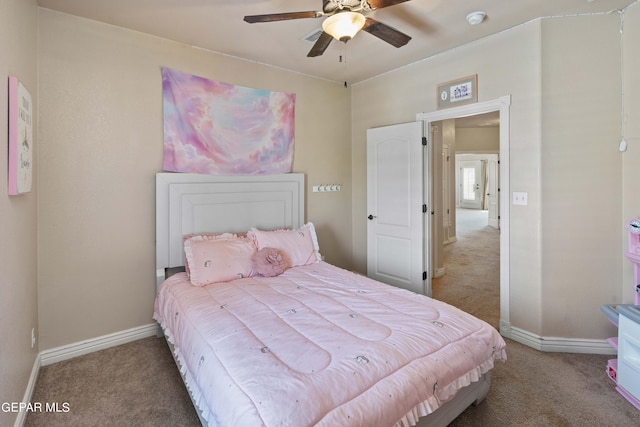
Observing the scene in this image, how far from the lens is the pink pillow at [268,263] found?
2.77 meters

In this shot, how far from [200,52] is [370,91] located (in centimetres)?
201

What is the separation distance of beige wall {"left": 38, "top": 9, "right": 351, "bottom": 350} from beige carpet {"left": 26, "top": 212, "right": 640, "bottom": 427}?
1.30 ft

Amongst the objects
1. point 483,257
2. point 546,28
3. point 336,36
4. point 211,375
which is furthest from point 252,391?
point 483,257

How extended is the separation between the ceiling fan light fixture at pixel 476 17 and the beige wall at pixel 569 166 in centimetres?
41

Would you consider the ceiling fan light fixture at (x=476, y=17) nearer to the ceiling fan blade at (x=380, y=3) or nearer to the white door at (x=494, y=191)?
the ceiling fan blade at (x=380, y=3)

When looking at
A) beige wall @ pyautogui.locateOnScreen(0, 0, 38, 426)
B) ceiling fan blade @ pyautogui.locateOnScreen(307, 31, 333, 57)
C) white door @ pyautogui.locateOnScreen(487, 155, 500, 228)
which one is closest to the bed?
beige wall @ pyautogui.locateOnScreen(0, 0, 38, 426)

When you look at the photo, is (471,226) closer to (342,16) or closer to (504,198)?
(504,198)

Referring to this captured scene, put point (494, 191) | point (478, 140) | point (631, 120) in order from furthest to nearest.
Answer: point (494, 191), point (478, 140), point (631, 120)

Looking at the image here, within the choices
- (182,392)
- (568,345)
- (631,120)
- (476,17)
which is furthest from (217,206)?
(631,120)

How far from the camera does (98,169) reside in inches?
104

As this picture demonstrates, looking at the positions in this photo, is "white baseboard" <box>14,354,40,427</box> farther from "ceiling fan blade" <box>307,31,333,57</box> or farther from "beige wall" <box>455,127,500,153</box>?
"beige wall" <box>455,127,500,153</box>

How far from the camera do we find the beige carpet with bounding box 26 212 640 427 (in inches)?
74.1

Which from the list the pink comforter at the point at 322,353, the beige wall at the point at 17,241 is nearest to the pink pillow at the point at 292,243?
the pink comforter at the point at 322,353

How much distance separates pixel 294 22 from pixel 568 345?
134 inches
